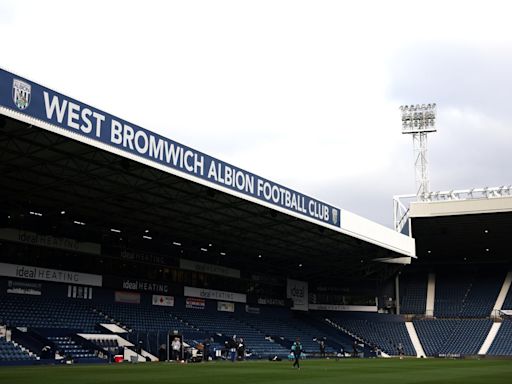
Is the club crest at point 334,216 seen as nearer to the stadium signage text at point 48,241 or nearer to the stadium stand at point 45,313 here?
the stadium signage text at point 48,241

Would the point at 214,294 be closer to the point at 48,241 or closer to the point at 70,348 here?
the point at 48,241

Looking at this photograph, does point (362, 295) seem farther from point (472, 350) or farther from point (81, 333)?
point (81, 333)

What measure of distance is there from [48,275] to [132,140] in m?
17.5

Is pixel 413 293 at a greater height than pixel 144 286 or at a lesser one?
greater

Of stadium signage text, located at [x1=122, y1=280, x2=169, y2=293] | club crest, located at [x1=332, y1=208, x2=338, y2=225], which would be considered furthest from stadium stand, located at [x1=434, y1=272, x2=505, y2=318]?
stadium signage text, located at [x1=122, y1=280, x2=169, y2=293]

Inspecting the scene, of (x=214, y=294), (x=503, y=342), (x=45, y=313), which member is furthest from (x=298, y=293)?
(x=45, y=313)

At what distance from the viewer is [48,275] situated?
42781 millimetres

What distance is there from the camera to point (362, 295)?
75500mm

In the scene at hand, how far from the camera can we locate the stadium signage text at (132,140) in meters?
23.8

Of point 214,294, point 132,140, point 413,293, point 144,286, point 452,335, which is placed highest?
point 132,140

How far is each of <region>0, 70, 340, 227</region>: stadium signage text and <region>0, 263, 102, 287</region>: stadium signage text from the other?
48.5 feet

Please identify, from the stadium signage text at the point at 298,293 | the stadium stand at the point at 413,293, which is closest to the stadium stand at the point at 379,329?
the stadium stand at the point at 413,293

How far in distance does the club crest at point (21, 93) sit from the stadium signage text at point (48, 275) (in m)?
18.8

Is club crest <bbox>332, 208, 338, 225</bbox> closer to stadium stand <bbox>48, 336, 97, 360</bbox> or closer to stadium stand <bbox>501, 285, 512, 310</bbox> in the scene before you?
stadium stand <bbox>48, 336, 97, 360</bbox>
